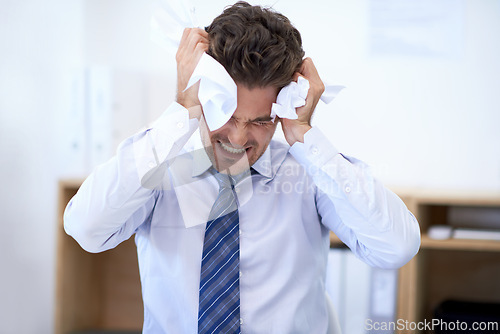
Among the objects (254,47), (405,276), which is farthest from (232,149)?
(405,276)

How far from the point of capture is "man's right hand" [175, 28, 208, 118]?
42.3 inches

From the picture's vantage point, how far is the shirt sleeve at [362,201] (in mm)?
1111

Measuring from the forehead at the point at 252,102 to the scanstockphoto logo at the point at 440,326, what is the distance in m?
1.20

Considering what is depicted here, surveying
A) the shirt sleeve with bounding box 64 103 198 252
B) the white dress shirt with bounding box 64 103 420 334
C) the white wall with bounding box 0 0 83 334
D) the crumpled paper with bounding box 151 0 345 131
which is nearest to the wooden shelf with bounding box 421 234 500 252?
the white dress shirt with bounding box 64 103 420 334

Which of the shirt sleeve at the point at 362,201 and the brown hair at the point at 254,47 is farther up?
the brown hair at the point at 254,47

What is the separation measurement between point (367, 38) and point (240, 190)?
1.29m

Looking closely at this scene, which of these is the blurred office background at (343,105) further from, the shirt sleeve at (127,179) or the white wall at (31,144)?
the shirt sleeve at (127,179)

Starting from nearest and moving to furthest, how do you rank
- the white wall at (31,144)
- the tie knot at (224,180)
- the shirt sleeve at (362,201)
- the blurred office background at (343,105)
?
the shirt sleeve at (362,201)
the tie knot at (224,180)
the white wall at (31,144)
the blurred office background at (343,105)

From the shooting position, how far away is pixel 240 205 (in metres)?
1.23

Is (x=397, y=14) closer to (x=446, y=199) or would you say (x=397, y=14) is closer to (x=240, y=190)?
(x=446, y=199)

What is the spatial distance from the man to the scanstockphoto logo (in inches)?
29.7

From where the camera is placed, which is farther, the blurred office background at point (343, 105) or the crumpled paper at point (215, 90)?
the blurred office background at point (343, 105)

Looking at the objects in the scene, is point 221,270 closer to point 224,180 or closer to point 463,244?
point 224,180

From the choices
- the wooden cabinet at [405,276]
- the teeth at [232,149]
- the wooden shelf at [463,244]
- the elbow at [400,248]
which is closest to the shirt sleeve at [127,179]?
the teeth at [232,149]
